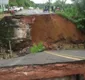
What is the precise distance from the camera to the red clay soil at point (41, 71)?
31.5 ft

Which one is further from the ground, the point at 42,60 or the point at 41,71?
the point at 42,60

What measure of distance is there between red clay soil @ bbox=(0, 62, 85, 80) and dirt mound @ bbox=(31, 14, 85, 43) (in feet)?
27.6

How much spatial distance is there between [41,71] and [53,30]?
8.99 metres

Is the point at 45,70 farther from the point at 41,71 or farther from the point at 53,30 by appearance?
the point at 53,30

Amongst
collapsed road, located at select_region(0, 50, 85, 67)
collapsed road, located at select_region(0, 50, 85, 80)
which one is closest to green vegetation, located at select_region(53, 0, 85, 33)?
collapsed road, located at select_region(0, 50, 85, 67)

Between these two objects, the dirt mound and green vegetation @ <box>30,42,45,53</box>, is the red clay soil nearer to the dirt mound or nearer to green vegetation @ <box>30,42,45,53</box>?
green vegetation @ <box>30,42,45,53</box>

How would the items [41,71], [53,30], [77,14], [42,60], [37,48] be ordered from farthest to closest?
[77,14] < [53,30] < [37,48] < [42,60] < [41,71]

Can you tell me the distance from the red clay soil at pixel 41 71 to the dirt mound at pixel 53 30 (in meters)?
8.43

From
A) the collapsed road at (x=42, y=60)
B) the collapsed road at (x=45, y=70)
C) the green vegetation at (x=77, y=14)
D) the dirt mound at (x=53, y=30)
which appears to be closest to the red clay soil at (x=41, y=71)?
the collapsed road at (x=45, y=70)

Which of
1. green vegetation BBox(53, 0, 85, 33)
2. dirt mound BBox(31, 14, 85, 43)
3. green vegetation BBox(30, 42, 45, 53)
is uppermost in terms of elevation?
green vegetation BBox(53, 0, 85, 33)

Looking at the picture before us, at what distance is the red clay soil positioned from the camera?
9594 millimetres

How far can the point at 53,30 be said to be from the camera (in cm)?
1856

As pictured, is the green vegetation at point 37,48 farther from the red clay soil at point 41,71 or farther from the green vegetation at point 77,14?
the red clay soil at point 41,71

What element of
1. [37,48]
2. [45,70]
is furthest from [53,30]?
[45,70]
